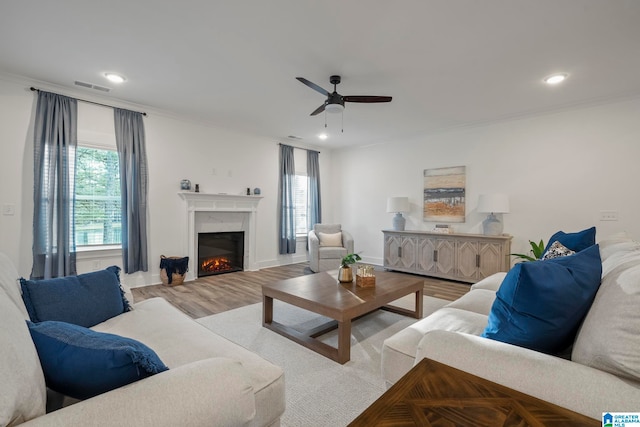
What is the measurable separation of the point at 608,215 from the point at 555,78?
82.2 inches

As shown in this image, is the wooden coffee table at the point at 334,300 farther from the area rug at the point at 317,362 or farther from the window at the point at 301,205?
the window at the point at 301,205

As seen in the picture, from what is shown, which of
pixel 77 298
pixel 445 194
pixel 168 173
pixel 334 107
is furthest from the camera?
pixel 445 194

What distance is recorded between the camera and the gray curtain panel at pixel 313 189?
6867mm

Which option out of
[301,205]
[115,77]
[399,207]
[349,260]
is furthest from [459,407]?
[301,205]

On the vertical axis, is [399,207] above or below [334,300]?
above

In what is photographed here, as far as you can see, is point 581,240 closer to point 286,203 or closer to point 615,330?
point 615,330

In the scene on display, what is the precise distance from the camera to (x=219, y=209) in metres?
5.24

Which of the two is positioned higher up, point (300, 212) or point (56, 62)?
point (56, 62)

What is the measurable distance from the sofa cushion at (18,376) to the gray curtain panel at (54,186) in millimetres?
3534

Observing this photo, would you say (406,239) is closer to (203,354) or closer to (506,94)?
(506,94)

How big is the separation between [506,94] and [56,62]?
17.1ft

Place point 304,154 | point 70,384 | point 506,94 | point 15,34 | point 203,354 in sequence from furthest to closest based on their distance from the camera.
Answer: point 304,154
point 506,94
point 15,34
point 203,354
point 70,384

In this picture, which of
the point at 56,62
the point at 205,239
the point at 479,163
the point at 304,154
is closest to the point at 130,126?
the point at 56,62

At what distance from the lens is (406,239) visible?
5.57 m
